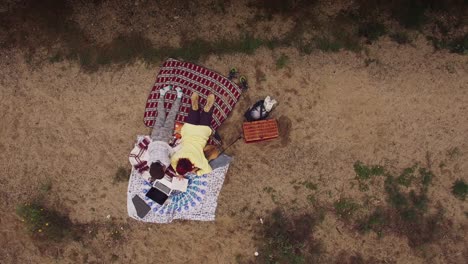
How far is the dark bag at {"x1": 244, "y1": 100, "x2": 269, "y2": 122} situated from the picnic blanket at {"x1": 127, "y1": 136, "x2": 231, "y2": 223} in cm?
75

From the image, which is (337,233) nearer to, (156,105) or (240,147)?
(240,147)

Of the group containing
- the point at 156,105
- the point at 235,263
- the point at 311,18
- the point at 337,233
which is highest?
the point at 311,18

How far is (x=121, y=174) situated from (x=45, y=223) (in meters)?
1.42

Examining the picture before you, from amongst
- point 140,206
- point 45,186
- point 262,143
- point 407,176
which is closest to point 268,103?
point 262,143

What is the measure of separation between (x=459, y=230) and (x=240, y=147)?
3.56 meters

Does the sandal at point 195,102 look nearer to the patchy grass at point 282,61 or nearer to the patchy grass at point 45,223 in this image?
the patchy grass at point 282,61

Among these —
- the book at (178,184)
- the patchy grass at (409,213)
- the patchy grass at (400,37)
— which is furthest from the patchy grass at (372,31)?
the book at (178,184)

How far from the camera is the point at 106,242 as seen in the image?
6434 millimetres

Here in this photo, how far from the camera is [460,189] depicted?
605 cm

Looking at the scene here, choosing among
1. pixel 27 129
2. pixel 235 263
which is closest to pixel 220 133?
pixel 235 263

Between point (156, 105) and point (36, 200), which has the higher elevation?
point (156, 105)

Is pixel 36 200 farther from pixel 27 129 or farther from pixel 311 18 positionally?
pixel 311 18

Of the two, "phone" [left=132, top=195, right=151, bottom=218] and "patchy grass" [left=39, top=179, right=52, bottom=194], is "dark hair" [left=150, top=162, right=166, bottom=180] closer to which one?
"phone" [left=132, top=195, right=151, bottom=218]

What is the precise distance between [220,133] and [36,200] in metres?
3.15
